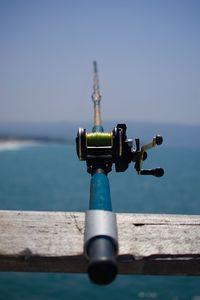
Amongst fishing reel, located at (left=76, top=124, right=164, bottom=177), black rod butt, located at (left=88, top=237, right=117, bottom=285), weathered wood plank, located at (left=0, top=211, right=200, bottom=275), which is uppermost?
fishing reel, located at (left=76, top=124, right=164, bottom=177)

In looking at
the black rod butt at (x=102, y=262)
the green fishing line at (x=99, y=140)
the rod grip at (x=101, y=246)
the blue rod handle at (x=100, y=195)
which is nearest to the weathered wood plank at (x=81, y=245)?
the blue rod handle at (x=100, y=195)

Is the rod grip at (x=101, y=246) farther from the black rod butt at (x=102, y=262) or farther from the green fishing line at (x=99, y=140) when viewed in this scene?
the green fishing line at (x=99, y=140)

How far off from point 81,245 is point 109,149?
1.06m

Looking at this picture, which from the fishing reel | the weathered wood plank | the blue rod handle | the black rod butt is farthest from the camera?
the fishing reel

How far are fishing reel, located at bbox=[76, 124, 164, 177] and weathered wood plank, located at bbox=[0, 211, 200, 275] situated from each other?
71 centimetres

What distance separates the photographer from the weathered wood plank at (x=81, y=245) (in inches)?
85.0

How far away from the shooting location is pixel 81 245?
2191 millimetres

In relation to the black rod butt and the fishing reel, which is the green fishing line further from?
the black rod butt

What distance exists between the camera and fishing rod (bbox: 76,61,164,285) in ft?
4.65

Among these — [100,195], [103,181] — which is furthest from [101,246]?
[103,181]

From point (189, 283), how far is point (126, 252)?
543 inches

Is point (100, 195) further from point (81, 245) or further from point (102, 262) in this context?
point (102, 262)

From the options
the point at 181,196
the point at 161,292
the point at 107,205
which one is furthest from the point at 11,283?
the point at 181,196

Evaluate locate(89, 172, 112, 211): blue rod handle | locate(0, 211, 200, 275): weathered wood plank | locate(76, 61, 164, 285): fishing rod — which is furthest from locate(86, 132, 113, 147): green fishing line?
locate(0, 211, 200, 275): weathered wood plank
